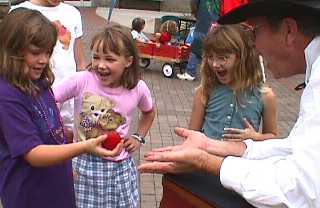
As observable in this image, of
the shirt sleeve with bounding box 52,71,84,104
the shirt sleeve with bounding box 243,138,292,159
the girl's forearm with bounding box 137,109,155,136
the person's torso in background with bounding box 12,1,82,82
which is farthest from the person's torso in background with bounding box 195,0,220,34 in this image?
the shirt sleeve with bounding box 243,138,292,159

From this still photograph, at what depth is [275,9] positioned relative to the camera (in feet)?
5.25

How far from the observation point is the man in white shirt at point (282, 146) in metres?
1.41

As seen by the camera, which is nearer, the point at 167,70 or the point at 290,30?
the point at 290,30

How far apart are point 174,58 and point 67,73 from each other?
17.1ft

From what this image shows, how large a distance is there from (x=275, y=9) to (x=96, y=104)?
1340 mm

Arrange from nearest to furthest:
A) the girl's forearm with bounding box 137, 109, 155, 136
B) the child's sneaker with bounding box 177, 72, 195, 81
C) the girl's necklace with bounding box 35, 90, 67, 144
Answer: the girl's necklace with bounding box 35, 90, 67, 144
the girl's forearm with bounding box 137, 109, 155, 136
the child's sneaker with bounding box 177, 72, 195, 81

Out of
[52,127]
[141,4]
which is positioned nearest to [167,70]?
[52,127]

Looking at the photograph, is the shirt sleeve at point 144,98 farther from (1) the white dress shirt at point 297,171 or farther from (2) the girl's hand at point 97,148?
(1) the white dress shirt at point 297,171

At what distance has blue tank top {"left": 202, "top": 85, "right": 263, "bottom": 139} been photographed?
2863 millimetres

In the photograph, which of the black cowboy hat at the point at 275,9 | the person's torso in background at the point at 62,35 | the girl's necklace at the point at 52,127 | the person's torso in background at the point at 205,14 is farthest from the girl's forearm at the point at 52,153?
the person's torso in background at the point at 205,14

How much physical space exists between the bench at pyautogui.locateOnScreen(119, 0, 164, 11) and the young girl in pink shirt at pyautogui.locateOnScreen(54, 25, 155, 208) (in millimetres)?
17060

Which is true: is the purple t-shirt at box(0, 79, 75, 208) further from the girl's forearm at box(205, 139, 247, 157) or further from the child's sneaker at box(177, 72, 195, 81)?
the child's sneaker at box(177, 72, 195, 81)

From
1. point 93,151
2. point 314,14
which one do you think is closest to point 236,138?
point 93,151

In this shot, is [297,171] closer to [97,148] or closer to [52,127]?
[97,148]
